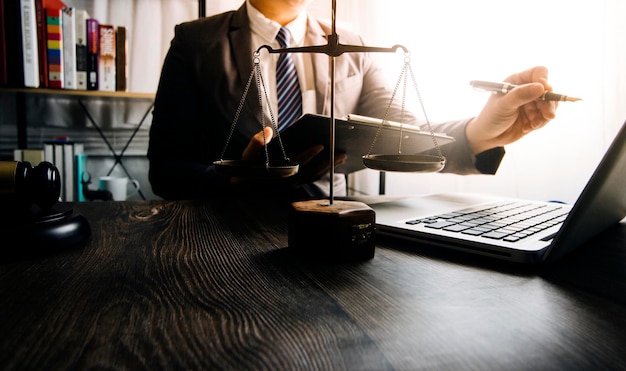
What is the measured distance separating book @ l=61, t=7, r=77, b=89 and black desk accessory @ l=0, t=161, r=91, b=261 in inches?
60.0

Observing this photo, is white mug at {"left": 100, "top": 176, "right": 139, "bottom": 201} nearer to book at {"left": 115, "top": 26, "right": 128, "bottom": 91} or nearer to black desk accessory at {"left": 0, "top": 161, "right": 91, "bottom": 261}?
book at {"left": 115, "top": 26, "right": 128, "bottom": 91}

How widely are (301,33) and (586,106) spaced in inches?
37.1

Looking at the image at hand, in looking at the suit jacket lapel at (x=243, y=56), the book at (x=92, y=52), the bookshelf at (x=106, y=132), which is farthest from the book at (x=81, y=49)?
the suit jacket lapel at (x=243, y=56)

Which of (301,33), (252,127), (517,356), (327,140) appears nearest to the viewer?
(517,356)

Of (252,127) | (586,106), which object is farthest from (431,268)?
(586,106)

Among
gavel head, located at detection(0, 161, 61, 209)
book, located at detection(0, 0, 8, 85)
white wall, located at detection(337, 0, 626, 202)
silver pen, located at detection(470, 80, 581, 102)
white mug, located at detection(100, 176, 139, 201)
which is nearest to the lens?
gavel head, located at detection(0, 161, 61, 209)

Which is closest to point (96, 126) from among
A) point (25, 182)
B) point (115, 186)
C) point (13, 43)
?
point (115, 186)

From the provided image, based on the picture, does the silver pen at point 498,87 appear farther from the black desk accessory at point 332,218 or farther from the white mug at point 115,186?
the white mug at point 115,186

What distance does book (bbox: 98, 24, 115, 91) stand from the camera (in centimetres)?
188

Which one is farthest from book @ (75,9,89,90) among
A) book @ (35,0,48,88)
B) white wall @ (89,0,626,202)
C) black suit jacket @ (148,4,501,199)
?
black suit jacket @ (148,4,501,199)

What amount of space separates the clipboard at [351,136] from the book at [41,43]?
58.8 inches

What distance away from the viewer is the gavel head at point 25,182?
19.9 inches

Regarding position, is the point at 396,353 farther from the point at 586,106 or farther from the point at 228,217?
the point at 586,106

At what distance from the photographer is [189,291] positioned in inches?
15.3
